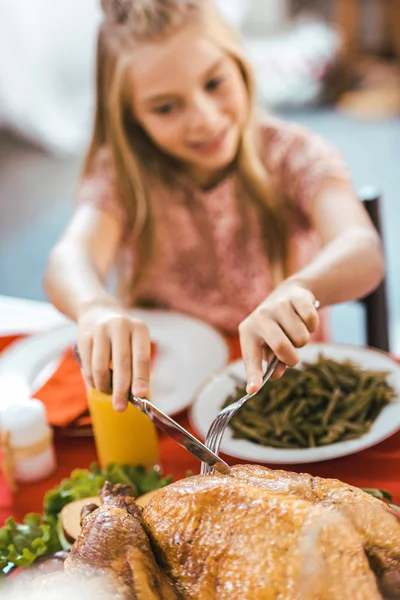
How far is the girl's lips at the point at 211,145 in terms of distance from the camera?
45.6 inches

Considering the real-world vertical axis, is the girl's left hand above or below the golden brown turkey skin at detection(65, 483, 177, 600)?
above

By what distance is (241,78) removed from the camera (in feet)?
3.85

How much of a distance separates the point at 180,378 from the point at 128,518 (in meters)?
0.51

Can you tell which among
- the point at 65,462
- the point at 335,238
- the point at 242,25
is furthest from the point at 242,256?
the point at 242,25

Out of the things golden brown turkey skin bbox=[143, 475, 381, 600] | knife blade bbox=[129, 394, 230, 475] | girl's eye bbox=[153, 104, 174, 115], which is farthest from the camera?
girl's eye bbox=[153, 104, 174, 115]

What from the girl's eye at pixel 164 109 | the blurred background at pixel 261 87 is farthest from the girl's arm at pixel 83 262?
the blurred background at pixel 261 87

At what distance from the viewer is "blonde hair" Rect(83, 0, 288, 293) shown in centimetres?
107

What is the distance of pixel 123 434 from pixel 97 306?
0.17 m

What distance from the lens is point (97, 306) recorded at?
873 millimetres

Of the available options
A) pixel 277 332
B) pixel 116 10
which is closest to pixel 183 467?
pixel 277 332

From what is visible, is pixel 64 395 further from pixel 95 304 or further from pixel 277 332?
pixel 277 332

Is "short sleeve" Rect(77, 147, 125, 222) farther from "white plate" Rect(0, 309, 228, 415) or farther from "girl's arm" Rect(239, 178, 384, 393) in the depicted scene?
"girl's arm" Rect(239, 178, 384, 393)

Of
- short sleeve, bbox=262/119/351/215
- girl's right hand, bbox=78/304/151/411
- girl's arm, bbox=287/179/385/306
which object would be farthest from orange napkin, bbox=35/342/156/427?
short sleeve, bbox=262/119/351/215

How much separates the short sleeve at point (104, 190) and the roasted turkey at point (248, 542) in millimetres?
894
